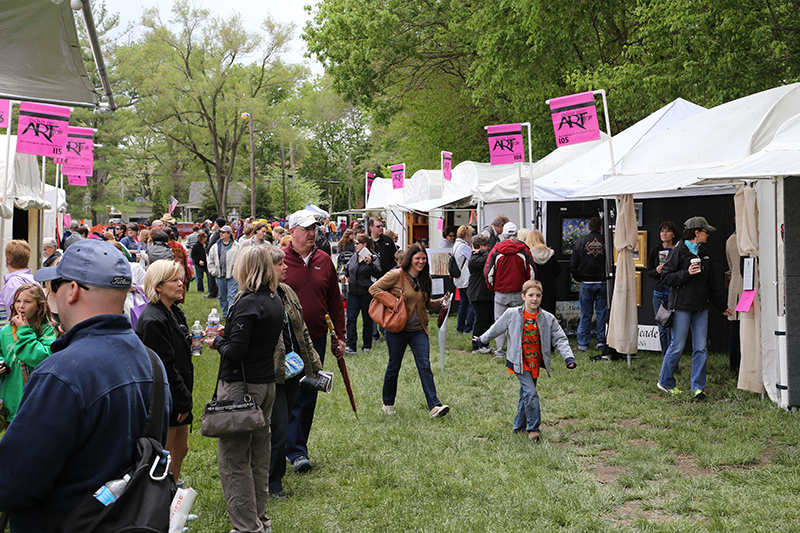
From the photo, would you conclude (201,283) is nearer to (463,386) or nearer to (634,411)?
(463,386)

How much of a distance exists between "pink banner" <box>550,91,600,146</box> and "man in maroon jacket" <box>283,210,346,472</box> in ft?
20.3

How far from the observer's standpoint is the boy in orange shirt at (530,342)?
22.0 feet

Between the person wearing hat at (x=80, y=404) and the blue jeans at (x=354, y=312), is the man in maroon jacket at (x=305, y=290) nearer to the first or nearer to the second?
the person wearing hat at (x=80, y=404)

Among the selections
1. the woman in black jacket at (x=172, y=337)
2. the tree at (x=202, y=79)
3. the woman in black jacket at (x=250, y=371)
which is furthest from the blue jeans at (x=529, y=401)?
the tree at (x=202, y=79)

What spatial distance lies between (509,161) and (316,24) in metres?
15.3

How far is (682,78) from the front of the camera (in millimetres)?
12922

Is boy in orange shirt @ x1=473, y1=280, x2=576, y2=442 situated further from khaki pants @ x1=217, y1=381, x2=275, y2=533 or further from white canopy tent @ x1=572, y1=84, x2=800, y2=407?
khaki pants @ x1=217, y1=381, x2=275, y2=533

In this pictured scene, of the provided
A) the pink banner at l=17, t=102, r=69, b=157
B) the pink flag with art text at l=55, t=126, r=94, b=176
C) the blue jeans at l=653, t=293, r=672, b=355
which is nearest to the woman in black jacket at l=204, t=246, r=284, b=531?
the blue jeans at l=653, t=293, r=672, b=355

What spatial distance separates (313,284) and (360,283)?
5.49 metres

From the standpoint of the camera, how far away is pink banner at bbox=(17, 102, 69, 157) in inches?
429

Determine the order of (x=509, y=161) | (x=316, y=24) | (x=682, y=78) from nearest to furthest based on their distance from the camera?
(x=682, y=78), (x=509, y=161), (x=316, y=24)

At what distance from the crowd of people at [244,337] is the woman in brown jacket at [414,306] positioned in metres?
0.02

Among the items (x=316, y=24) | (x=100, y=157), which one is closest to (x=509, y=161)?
(x=316, y=24)

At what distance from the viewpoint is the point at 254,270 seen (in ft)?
15.0
